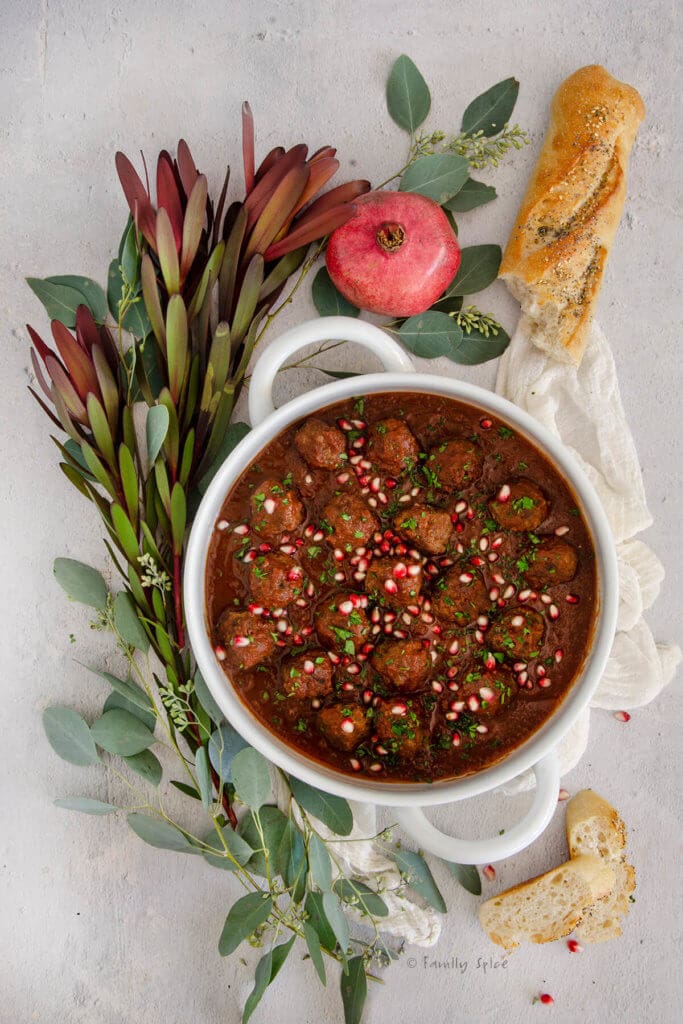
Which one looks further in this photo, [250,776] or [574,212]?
[574,212]

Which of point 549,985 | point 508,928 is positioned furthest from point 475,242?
point 549,985

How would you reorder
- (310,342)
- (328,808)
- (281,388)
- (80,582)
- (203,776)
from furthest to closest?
(281,388), (80,582), (328,808), (203,776), (310,342)

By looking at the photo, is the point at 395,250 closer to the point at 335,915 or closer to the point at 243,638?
the point at 243,638

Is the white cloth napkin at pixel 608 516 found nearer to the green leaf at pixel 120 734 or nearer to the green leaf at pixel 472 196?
the green leaf at pixel 472 196

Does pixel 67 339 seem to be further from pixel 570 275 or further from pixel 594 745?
pixel 594 745

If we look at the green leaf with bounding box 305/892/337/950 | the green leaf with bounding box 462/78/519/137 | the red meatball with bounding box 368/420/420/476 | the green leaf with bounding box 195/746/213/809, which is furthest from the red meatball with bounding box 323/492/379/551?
the green leaf with bounding box 462/78/519/137

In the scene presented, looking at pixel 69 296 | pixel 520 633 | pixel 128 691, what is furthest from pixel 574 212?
pixel 128 691

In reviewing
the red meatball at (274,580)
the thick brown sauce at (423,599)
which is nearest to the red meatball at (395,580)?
the thick brown sauce at (423,599)
